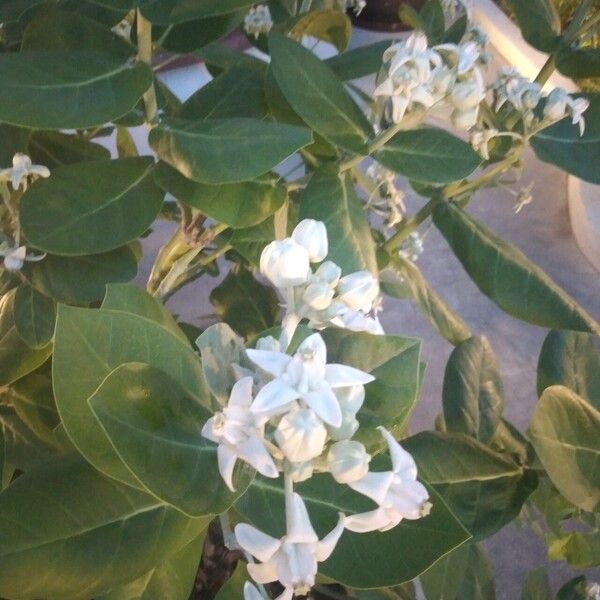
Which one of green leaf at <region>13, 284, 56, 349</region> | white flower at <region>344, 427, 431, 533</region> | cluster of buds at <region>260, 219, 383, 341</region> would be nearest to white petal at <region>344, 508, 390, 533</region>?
white flower at <region>344, 427, 431, 533</region>

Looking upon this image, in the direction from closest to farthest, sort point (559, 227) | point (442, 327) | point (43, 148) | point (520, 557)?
point (43, 148) → point (442, 327) → point (520, 557) → point (559, 227)

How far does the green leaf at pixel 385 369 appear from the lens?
15.5 inches

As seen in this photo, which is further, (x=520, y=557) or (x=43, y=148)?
(x=520, y=557)

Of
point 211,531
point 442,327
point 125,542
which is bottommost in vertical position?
point 211,531

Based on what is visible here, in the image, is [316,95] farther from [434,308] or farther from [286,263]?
[434,308]

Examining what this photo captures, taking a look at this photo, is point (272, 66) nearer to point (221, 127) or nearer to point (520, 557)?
point (221, 127)

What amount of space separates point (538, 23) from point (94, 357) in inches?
21.0

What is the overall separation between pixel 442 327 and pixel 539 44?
0.96ft

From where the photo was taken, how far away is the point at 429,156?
529mm

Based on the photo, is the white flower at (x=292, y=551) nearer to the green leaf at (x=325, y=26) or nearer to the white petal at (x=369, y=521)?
the white petal at (x=369, y=521)

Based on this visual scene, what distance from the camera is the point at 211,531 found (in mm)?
793

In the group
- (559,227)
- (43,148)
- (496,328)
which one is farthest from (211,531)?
(559,227)

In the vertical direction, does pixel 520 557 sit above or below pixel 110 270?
below

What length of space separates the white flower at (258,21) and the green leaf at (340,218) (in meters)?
0.27
